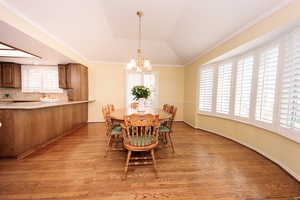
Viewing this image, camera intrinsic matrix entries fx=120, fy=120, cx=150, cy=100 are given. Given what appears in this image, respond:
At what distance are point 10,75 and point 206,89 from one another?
21.4 ft

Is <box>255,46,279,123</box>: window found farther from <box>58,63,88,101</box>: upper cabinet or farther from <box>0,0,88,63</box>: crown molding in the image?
<box>58,63,88,101</box>: upper cabinet

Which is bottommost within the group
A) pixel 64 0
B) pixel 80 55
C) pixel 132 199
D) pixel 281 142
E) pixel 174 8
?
pixel 132 199

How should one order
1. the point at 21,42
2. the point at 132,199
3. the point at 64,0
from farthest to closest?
the point at 21,42
the point at 64,0
the point at 132,199

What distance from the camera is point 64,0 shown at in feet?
6.64

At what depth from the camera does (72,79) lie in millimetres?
3957

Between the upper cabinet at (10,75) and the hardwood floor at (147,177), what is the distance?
344 cm

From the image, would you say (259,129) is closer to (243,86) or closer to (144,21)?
(243,86)

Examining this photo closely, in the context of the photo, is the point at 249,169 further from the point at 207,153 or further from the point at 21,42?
the point at 21,42

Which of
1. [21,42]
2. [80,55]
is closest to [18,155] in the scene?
[21,42]

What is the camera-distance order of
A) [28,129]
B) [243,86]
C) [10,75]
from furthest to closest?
[10,75], [243,86], [28,129]

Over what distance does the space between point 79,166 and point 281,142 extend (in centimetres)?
326

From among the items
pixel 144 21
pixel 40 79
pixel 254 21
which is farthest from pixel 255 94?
pixel 40 79

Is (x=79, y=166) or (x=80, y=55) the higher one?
(x=80, y=55)

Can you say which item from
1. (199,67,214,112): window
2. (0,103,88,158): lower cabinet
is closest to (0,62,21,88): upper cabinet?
(0,103,88,158): lower cabinet
